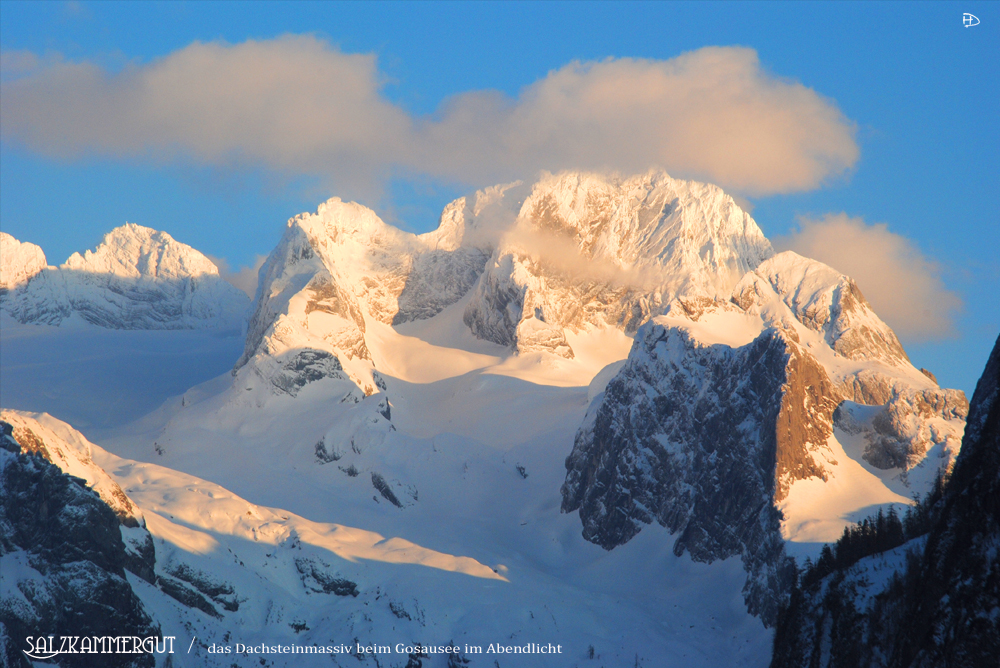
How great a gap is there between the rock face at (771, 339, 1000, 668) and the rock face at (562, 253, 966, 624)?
Result: 75.3 m

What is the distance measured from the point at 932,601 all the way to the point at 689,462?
4478 inches

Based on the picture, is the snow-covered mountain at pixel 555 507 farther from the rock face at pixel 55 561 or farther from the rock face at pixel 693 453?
the rock face at pixel 55 561

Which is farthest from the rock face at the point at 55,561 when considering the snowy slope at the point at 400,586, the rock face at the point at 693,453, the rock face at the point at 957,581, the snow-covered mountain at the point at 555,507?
the rock face at the point at 957,581

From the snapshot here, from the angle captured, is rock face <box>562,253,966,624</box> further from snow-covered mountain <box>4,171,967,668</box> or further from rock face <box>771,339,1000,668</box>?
rock face <box>771,339,1000,668</box>

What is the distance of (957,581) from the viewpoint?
37.1m

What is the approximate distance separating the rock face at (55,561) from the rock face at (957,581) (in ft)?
243

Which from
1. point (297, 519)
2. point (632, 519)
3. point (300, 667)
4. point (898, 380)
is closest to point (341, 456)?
point (297, 519)

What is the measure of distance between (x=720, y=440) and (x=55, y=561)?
90.9 metres

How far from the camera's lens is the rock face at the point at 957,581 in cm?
3562

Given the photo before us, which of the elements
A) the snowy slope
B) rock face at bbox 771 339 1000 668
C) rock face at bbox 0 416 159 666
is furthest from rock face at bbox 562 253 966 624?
rock face at bbox 771 339 1000 668

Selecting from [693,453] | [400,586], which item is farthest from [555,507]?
Result: [400,586]

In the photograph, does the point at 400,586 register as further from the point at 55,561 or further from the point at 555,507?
the point at 555,507

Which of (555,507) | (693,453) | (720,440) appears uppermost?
(720,440)

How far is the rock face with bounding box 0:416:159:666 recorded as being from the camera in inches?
3698
